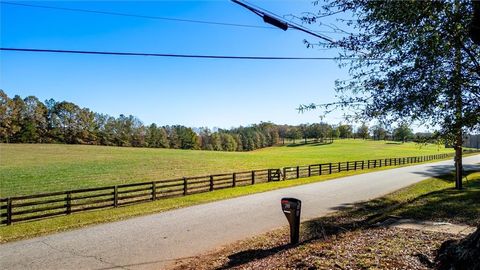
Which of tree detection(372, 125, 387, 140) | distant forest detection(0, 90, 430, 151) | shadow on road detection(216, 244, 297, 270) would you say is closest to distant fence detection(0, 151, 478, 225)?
shadow on road detection(216, 244, 297, 270)

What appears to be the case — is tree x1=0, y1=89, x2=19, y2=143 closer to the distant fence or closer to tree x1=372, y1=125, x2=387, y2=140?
the distant fence

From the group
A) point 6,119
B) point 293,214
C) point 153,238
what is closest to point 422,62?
point 293,214

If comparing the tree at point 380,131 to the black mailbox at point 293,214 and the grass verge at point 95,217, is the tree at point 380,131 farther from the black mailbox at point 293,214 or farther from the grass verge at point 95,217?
the grass verge at point 95,217

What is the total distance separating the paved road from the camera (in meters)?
8.02

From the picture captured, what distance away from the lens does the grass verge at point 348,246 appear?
217 inches

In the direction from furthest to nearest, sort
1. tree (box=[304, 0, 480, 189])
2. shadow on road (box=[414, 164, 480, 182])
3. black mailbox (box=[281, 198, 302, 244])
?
shadow on road (box=[414, 164, 480, 182]), black mailbox (box=[281, 198, 302, 244]), tree (box=[304, 0, 480, 189])

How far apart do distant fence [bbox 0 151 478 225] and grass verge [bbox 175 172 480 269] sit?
8.24m

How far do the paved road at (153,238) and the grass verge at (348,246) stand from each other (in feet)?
2.83

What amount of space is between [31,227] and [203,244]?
6.51 meters

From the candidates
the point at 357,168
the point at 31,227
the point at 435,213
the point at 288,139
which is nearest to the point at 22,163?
the point at 31,227

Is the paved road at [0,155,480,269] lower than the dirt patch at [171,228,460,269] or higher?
lower

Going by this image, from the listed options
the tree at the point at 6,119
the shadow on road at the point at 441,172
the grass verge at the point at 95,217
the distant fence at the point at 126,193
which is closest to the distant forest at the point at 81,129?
the tree at the point at 6,119

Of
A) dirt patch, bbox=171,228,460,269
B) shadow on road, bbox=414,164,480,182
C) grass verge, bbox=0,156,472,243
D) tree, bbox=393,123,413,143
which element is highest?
tree, bbox=393,123,413,143

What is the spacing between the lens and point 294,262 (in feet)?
19.5
